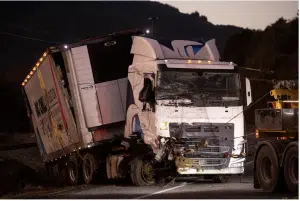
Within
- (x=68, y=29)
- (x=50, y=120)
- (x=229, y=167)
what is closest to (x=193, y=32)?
(x=68, y=29)

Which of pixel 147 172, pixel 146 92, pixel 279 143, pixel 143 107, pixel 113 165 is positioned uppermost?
pixel 146 92

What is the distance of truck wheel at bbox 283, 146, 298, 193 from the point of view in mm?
10562

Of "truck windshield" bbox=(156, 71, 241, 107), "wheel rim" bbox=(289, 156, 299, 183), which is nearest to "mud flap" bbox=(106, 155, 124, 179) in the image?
"truck windshield" bbox=(156, 71, 241, 107)

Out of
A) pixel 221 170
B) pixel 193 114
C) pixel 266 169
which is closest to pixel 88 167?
pixel 193 114

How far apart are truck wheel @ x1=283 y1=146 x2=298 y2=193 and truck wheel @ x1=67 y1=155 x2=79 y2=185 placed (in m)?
8.15

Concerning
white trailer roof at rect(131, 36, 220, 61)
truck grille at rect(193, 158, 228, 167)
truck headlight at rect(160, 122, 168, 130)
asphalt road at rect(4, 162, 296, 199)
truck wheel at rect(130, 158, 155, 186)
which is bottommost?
asphalt road at rect(4, 162, 296, 199)

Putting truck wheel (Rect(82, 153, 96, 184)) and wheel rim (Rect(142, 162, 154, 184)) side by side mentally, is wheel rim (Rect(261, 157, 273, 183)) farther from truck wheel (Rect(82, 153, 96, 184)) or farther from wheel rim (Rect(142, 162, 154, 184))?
truck wheel (Rect(82, 153, 96, 184))

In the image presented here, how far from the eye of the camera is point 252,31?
44375 millimetres

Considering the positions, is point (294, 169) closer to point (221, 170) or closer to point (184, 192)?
point (184, 192)

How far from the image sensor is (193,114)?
1372cm

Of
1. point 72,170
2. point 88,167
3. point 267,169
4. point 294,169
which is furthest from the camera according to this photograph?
point 72,170

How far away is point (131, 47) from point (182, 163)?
3.91 m

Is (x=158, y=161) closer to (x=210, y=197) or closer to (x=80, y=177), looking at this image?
(x=210, y=197)

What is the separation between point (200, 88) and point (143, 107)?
1462mm
